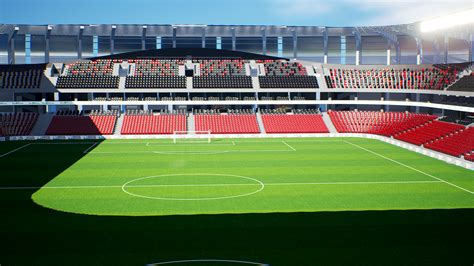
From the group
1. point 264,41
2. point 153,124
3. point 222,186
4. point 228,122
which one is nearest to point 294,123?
point 228,122

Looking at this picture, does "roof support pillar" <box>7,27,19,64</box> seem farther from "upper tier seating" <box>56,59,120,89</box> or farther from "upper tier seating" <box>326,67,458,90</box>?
"upper tier seating" <box>326,67,458,90</box>

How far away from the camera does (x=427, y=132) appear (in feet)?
165

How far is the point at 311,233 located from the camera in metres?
20.1

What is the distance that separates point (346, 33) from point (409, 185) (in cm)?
5099

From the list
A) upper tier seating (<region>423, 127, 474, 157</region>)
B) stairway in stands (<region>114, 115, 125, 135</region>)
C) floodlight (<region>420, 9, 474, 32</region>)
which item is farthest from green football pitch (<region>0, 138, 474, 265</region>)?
floodlight (<region>420, 9, 474, 32</region>)

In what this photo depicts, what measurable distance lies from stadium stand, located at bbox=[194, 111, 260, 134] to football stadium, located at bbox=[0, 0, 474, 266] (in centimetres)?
28

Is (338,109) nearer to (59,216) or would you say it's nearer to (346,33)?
(346,33)

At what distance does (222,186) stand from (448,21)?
34.2 metres

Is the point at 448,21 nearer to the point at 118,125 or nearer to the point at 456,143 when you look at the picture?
the point at 456,143

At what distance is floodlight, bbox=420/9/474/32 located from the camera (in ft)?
156

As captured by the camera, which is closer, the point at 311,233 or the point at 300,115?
the point at 311,233

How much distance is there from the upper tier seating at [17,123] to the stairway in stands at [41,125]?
450mm

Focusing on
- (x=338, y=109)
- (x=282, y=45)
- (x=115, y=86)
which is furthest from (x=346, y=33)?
(x=115, y=86)

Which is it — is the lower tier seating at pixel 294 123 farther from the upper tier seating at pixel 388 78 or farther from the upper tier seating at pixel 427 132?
the upper tier seating at pixel 427 132
